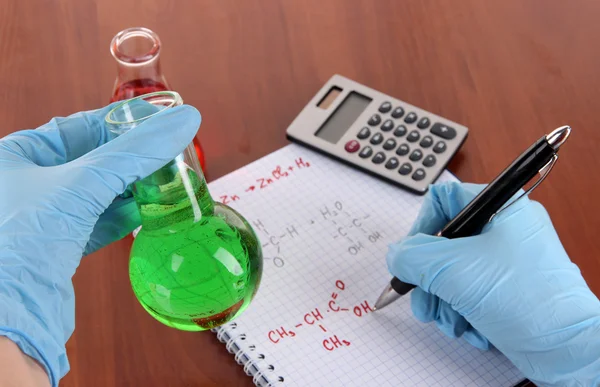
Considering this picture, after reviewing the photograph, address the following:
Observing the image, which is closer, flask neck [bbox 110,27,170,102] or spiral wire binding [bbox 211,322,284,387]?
spiral wire binding [bbox 211,322,284,387]

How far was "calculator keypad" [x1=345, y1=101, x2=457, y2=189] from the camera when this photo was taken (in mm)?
871

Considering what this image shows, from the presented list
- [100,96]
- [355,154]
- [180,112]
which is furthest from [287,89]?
[180,112]

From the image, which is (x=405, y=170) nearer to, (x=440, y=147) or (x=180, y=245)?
(x=440, y=147)

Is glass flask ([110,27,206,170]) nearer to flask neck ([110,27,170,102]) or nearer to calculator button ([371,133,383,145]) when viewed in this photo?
flask neck ([110,27,170,102])

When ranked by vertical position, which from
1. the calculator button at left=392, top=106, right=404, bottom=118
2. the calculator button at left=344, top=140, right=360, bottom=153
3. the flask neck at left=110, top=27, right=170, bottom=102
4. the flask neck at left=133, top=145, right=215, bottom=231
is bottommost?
the calculator button at left=344, top=140, right=360, bottom=153

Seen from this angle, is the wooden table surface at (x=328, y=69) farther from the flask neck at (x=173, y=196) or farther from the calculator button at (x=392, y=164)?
the flask neck at (x=173, y=196)

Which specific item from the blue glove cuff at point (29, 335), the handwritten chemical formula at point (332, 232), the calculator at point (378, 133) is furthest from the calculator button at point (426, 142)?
the blue glove cuff at point (29, 335)

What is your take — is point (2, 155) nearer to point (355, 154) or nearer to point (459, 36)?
point (355, 154)

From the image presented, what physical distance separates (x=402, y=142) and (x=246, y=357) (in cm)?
34

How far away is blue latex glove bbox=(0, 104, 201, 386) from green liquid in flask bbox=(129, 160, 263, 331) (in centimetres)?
2

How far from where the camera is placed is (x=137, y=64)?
0.82m

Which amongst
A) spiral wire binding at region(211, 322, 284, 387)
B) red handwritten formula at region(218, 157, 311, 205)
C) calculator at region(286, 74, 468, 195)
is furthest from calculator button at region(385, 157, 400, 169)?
spiral wire binding at region(211, 322, 284, 387)

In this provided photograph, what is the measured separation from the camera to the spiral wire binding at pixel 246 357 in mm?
709

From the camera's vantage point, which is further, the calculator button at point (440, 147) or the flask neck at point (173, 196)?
the calculator button at point (440, 147)
